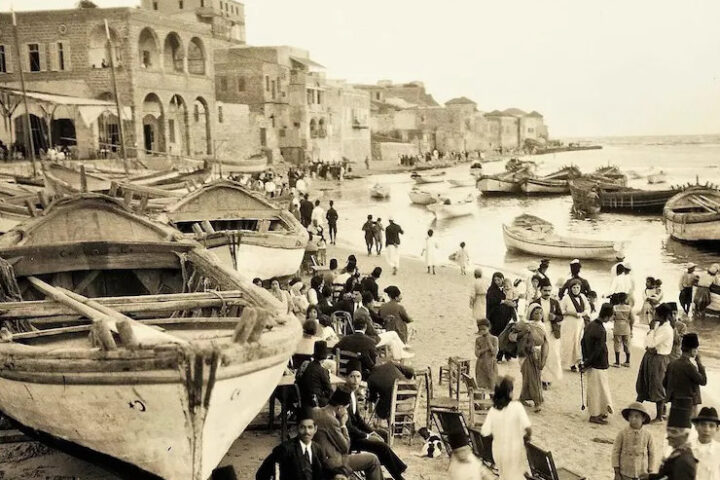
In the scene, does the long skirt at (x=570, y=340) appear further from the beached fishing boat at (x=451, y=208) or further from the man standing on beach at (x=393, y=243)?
the beached fishing boat at (x=451, y=208)

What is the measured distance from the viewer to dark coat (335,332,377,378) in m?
8.22

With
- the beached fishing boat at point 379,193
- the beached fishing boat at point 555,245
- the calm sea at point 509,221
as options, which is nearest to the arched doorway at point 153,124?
the calm sea at point 509,221

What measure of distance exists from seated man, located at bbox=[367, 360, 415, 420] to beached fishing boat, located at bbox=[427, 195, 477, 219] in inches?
→ 1297

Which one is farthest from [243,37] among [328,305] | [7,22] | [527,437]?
[527,437]

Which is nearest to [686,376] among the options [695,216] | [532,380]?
[532,380]

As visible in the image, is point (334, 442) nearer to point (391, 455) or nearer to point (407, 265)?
point (391, 455)

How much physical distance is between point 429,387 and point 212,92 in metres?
41.6

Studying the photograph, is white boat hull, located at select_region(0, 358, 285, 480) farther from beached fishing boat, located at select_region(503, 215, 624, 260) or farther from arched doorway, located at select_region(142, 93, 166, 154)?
arched doorway, located at select_region(142, 93, 166, 154)

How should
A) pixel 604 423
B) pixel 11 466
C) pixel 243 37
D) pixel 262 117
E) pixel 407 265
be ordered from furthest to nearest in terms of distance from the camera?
pixel 243 37 < pixel 262 117 < pixel 407 265 < pixel 604 423 < pixel 11 466

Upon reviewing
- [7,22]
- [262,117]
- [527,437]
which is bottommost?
[527,437]

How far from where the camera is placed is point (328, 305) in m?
11.0

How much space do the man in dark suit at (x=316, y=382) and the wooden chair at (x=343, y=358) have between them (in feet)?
3.32

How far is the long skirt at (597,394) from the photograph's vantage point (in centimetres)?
916

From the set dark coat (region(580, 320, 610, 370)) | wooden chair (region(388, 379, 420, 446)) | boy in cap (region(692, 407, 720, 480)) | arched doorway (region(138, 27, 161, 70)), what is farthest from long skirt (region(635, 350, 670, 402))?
arched doorway (region(138, 27, 161, 70))
